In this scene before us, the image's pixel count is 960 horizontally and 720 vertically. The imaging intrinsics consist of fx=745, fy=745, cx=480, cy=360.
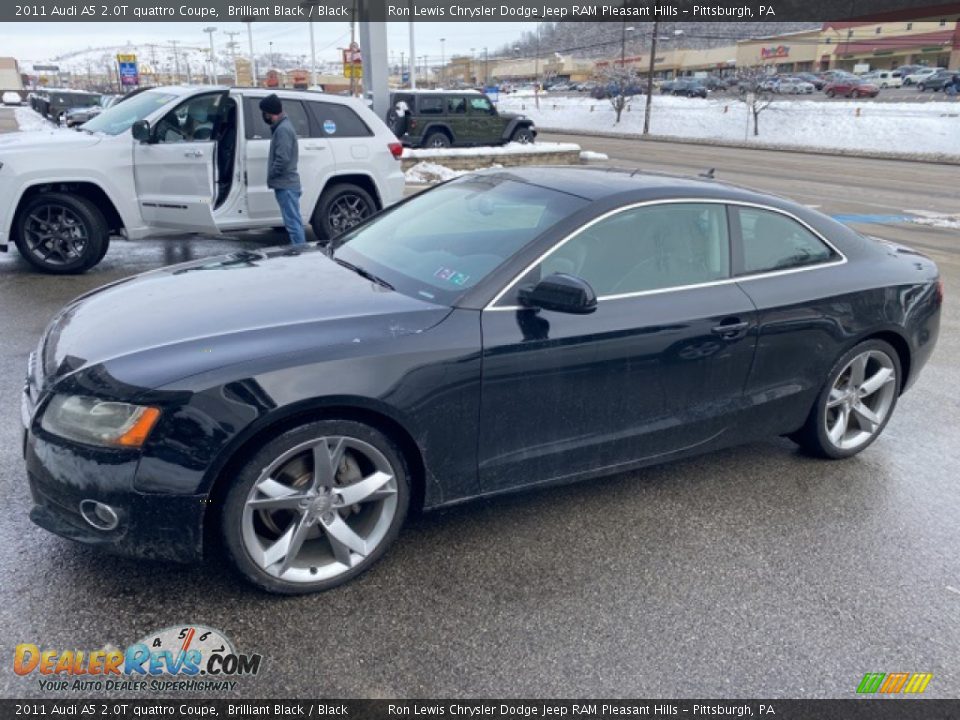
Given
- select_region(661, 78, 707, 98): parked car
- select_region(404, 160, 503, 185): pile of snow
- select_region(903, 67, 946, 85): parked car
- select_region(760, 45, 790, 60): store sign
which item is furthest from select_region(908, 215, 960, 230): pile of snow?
select_region(760, 45, 790, 60): store sign

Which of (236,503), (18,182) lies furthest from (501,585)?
(18,182)

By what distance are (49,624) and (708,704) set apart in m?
2.24

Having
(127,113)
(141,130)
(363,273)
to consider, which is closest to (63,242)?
(141,130)

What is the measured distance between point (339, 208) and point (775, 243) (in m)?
6.00

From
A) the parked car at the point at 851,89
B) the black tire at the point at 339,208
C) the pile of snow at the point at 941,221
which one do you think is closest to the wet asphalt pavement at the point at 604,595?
the black tire at the point at 339,208

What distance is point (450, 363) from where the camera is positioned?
113 inches

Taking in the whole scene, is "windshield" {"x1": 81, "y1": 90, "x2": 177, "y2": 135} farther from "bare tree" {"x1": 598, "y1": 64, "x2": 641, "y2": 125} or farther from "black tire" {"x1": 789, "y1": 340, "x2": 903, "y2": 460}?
"bare tree" {"x1": 598, "y1": 64, "x2": 641, "y2": 125}

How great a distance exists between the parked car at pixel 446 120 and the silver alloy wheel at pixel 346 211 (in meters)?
13.1

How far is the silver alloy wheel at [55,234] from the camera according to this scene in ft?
23.6

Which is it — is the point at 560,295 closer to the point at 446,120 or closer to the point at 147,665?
the point at 147,665

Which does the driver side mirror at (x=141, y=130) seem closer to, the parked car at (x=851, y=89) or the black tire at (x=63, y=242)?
the black tire at (x=63, y=242)

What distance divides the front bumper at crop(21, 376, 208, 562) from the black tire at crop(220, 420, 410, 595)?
0.12 m

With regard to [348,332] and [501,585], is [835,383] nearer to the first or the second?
[501,585]

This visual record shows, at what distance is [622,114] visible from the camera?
167 ft
